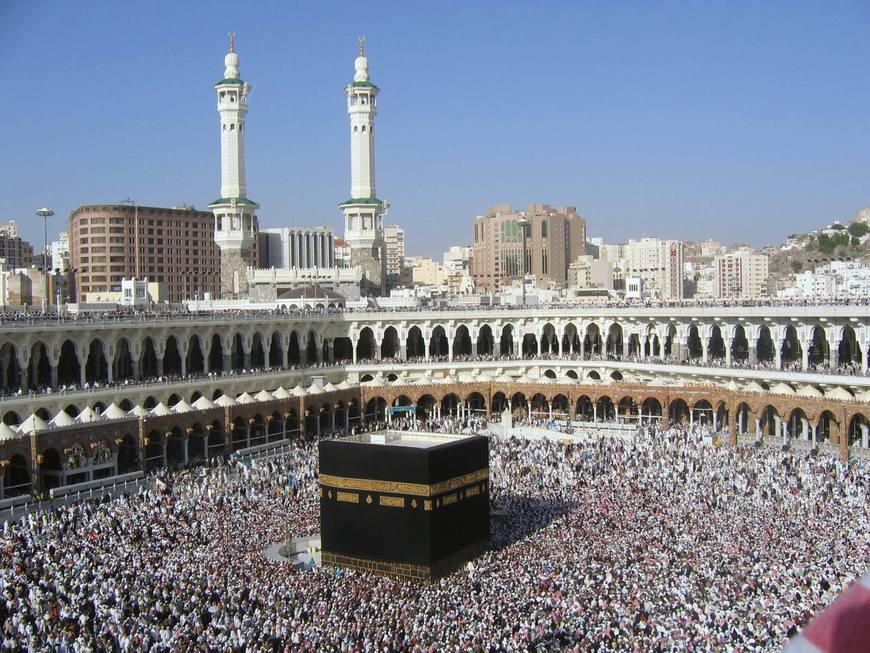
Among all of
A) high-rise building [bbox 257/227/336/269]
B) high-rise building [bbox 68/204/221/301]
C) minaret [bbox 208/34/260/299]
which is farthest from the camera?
high-rise building [bbox 257/227/336/269]

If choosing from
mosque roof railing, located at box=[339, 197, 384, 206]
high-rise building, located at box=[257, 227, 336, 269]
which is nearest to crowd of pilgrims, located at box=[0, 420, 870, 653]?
mosque roof railing, located at box=[339, 197, 384, 206]

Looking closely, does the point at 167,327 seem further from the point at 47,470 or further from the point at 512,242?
the point at 512,242

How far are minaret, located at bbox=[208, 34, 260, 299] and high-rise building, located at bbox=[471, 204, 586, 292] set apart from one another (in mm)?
69690

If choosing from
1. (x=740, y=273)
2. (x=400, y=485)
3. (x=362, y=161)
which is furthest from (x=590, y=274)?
(x=400, y=485)

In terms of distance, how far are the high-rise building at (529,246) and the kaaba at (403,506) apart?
4188 inches

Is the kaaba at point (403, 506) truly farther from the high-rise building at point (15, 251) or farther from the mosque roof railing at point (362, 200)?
the high-rise building at point (15, 251)

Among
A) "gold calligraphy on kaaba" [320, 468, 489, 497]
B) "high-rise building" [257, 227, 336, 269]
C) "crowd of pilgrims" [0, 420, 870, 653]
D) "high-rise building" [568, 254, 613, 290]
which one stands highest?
"high-rise building" [257, 227, 336, 269]

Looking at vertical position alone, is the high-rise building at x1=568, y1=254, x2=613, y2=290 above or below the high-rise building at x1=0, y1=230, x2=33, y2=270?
below

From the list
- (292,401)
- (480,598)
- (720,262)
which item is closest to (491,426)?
(292,401)

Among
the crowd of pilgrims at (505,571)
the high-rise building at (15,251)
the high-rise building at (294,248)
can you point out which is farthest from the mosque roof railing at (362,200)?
the high-rise building at (15,251)

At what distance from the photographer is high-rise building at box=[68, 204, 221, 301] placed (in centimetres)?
9831

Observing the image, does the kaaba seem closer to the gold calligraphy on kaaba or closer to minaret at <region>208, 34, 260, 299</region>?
the gold calligraphy on kaaba

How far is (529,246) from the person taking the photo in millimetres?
133000

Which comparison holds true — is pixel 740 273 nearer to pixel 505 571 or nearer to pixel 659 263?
pixel 659 263
